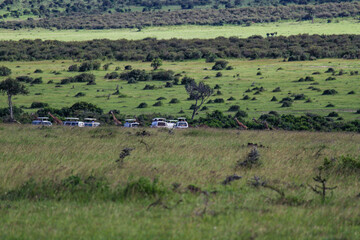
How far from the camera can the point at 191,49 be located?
11638 cm

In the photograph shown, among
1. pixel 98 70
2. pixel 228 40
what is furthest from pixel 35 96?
pixel 228 40

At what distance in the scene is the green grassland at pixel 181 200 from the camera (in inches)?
338

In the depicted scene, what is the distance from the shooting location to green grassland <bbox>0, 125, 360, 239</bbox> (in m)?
8.58

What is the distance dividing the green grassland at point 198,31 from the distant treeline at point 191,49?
17358mm

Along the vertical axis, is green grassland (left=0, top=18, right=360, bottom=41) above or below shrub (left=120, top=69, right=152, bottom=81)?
below

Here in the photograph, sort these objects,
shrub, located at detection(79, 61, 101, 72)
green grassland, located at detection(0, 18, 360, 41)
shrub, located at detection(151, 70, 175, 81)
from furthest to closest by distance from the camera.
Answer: green grassland, located at detection(0, 18, 360, 41) < shrub, located at detection(79, 61, 101, 72) < shrub, located at detection(151, 70, 175, 81)

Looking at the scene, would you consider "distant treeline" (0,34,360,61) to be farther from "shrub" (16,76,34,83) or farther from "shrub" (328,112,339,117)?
"shrub" (328,112,339,117)

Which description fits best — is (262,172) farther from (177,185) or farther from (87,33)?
(87,33)

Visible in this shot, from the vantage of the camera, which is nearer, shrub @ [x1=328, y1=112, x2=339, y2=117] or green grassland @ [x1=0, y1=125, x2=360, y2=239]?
green grassland @ [x1=0, y1=125, x2=360, y2=239]

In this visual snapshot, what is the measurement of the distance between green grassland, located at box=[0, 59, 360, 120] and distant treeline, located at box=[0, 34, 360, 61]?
15053mm

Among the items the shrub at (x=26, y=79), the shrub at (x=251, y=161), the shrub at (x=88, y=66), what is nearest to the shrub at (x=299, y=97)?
the shrub at (x=26, y=79)

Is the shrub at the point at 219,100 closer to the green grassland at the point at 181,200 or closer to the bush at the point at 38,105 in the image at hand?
the bush at the point at 38,105

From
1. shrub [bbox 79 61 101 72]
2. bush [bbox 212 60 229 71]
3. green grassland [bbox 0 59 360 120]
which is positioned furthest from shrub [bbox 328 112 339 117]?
shrub [bbox 79 61 101 72]

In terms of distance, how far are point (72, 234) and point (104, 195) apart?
2257mm
